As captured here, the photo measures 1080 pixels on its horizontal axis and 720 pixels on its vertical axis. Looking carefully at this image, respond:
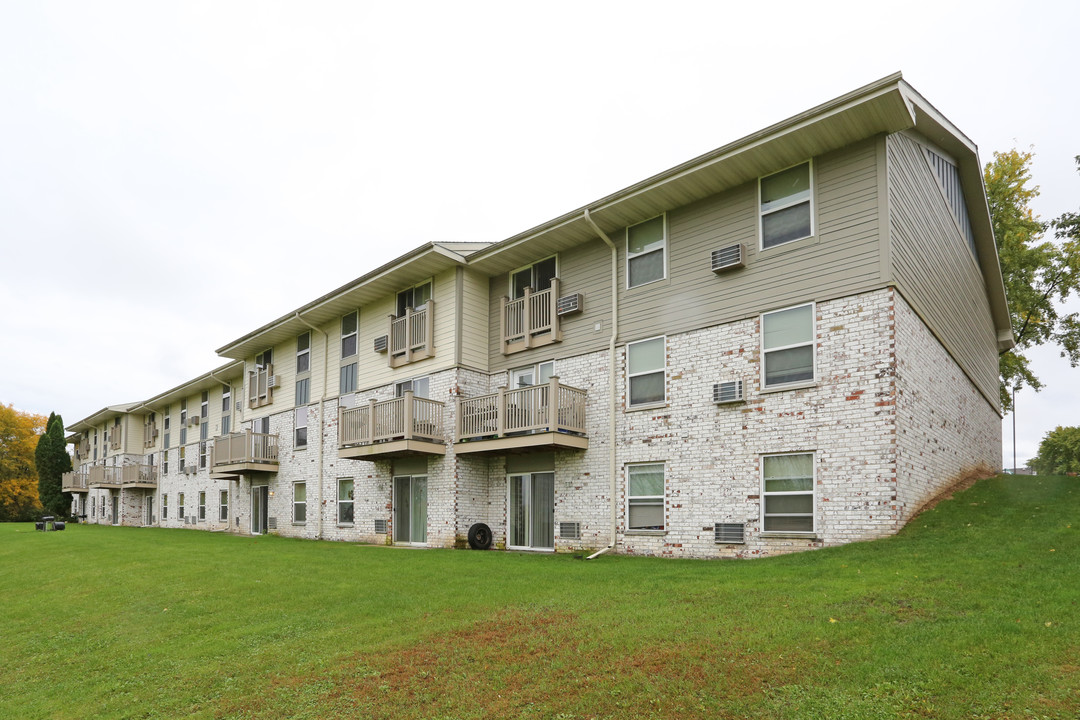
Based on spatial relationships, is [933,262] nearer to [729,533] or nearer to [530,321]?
[729,533]

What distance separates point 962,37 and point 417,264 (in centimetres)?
1357

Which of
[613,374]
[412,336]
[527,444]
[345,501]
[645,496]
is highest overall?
[412,336]

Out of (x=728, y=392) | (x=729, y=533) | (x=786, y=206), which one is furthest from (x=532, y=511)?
(x=786, y=206)

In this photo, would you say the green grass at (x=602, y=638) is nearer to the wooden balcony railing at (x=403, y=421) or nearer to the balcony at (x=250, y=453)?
the wooden balcony railing at (x=403, y=421)

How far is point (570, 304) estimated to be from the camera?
15.9 meters

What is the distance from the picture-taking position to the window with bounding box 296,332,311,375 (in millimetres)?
23828

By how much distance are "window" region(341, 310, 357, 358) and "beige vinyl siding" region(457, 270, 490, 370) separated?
17.9ft

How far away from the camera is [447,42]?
15180 mm

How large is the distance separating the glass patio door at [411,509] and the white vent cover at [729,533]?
822cm

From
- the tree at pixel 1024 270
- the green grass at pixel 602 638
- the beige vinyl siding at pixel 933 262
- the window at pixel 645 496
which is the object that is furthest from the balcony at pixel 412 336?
the tree at pixel 1024 270

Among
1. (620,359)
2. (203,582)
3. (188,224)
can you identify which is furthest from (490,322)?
(188,224)

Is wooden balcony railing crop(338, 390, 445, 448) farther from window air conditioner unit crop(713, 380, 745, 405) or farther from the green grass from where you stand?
window air conditioner unit crop(713, 380, 745, 405)

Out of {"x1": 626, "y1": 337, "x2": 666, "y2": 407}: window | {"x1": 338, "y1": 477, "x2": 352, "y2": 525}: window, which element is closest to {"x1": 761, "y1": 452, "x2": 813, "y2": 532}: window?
{"x1": 626, "y1": 337, "x2": 666, "y2": 407}: window

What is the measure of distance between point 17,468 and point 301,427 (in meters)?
45.0
